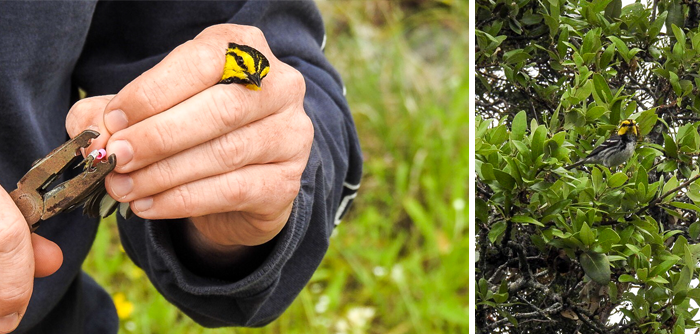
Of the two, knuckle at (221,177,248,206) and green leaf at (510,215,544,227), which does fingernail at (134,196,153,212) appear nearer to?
knuckle at (221,177,248,206)

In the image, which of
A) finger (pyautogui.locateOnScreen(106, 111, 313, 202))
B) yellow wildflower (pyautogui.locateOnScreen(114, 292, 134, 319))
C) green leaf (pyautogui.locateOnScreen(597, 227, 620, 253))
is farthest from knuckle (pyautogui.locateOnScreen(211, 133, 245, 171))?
yellow wildflower (pyautogui.locateOnScreen(114, 292, 134, 319))

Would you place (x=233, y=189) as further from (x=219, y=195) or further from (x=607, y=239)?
(x=607, y=239)

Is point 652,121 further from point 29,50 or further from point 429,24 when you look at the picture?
point 429,24

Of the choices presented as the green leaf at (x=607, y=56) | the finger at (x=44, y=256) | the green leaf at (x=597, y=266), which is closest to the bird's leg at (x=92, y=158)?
the finger at (x=44, y=256)

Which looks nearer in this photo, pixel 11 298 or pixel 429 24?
pixel 11 298

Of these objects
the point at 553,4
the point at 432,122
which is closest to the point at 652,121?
the point at 553,4

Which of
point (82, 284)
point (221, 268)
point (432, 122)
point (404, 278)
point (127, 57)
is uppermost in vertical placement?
point (127, 57)

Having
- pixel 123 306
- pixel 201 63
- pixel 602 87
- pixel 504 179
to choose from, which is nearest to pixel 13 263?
pixel 201 63
